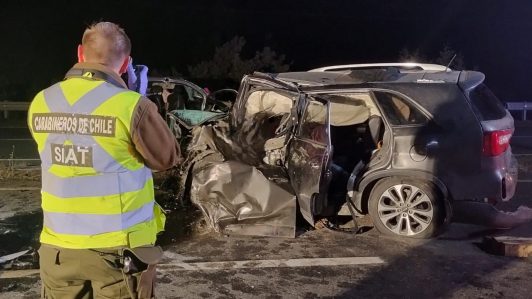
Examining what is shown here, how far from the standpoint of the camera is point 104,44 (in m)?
2.45

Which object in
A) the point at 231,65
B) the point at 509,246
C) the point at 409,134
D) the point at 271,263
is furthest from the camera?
the point at 231,65

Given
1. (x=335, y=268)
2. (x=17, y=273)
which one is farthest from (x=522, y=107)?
(x=17, y=273)

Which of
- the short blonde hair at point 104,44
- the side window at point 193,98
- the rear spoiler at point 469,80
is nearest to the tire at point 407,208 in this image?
the rear spoiler at point 469,80

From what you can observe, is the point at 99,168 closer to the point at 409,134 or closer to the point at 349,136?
the point at 409,134

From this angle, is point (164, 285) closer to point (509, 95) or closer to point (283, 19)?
point (509, 95)

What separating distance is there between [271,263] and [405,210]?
1.48 meters

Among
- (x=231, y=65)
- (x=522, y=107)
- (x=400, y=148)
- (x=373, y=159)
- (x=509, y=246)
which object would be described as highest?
(x=231, y=65)

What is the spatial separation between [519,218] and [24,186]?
608cm

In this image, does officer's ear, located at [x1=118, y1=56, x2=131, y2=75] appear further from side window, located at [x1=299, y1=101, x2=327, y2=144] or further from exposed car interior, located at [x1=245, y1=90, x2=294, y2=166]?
exposed car interior, located at [x1=245, y1=90, x2=294, y2=166]

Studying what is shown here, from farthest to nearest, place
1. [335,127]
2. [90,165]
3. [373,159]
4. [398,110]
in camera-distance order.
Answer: [335,127] < [373,159] < [398,110] < [90,165]

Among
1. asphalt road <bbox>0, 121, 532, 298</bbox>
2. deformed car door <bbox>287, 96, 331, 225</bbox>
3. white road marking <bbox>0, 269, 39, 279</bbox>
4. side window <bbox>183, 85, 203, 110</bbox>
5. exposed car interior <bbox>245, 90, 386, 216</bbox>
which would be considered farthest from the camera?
side window <bbox>183, 85, 203, 110</bbox>

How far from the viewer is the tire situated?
18.8 feet

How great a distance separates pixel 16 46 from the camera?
27109mm

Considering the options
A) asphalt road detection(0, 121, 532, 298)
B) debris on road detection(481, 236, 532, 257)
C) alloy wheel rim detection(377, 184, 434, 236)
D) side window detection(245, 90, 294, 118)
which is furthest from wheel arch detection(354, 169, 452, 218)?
side window detection(245, 90, 294, 118)
